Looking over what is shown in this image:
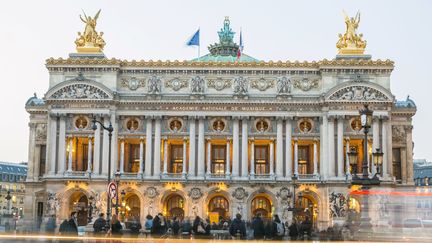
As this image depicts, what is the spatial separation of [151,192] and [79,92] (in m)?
13.8

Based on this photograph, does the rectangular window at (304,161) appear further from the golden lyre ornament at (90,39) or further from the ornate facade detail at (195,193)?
the golden lyre ornament at (90,39)

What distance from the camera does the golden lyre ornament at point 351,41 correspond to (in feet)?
282

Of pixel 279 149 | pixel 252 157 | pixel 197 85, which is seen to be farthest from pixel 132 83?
pixel 279 149

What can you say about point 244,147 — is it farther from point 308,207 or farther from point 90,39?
point 90,39

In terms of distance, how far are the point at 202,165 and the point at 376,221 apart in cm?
4471

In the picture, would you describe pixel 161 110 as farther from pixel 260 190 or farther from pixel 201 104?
pixel 260 190

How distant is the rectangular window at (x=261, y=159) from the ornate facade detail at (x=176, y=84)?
433 inches

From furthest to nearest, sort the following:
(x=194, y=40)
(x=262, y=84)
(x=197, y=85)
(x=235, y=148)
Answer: (x=194, y=40) < (x=262, y=84) < (x=197, y=85) < (x=235, y=148)

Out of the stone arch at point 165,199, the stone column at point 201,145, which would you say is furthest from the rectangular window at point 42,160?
the stone column at point 201,145

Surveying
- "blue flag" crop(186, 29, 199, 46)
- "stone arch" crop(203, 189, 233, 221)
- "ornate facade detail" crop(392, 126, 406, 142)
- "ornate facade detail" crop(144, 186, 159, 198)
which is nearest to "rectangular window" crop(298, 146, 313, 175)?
"stone arch" crop(203, 189, 233, 221)

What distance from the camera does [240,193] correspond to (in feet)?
271

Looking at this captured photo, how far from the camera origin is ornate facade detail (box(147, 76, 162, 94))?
85.1 meters

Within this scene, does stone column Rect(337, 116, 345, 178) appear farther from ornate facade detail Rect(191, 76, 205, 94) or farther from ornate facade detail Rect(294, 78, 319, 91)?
ornate facade detail Rect(191, 76, 205, 94)

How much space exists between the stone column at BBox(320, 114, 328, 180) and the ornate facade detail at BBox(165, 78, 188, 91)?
1608 cm
